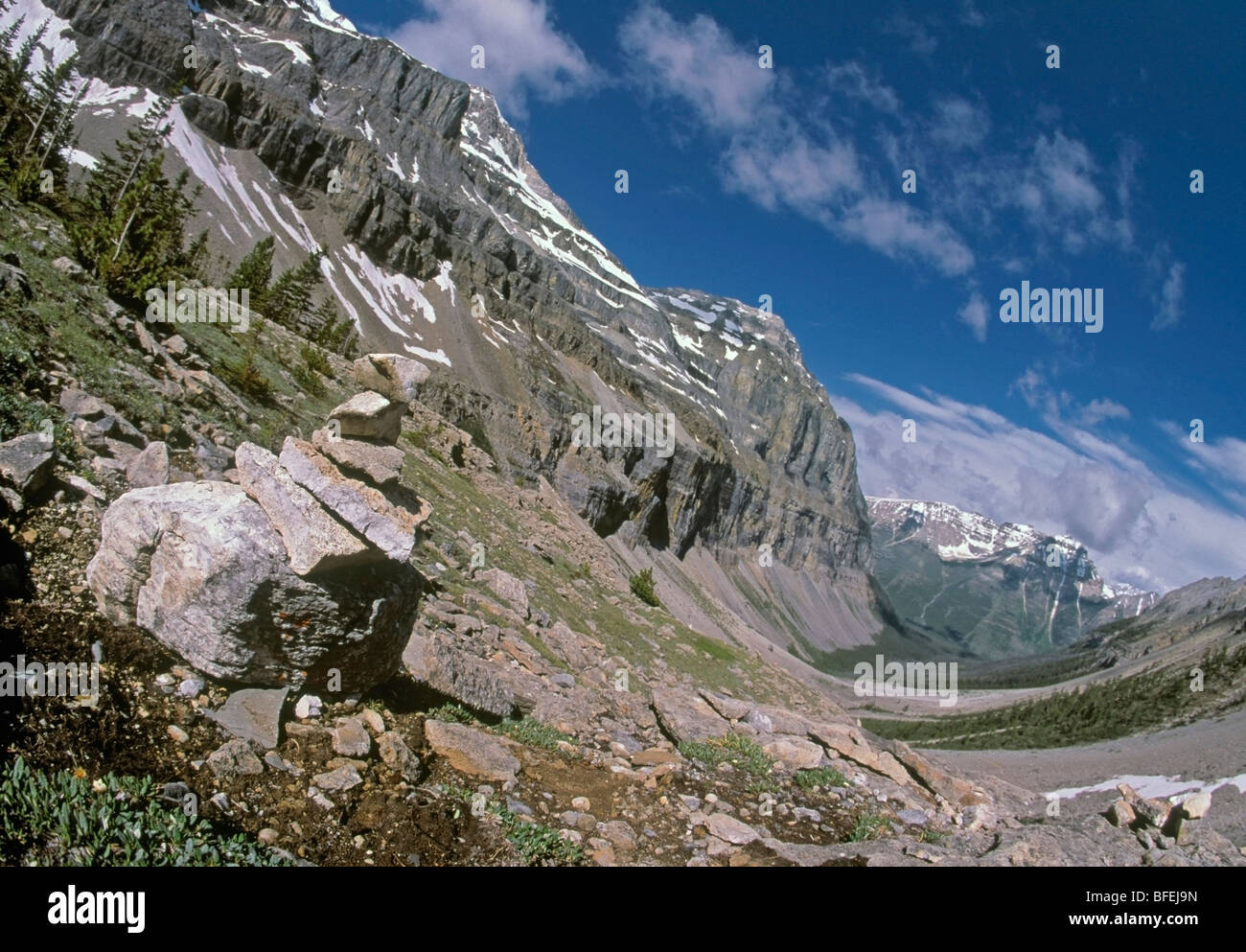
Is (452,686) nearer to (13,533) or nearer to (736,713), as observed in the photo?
(13,533)

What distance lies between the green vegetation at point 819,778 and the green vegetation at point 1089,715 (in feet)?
275

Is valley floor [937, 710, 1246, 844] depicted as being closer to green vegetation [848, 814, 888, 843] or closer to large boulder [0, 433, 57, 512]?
green vegetation [848, 814, 888, 843]

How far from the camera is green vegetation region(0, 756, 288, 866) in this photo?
4969 millimetres

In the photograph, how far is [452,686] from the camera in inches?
451

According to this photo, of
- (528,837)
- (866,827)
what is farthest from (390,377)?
(866,827)

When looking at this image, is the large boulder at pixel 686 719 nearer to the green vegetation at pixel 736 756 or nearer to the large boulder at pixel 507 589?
the green vegetation at pixel 736 756

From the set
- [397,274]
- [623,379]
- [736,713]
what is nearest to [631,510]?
[623,379]

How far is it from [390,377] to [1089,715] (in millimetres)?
111784

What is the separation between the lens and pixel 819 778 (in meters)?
13.4

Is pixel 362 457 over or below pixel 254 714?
over

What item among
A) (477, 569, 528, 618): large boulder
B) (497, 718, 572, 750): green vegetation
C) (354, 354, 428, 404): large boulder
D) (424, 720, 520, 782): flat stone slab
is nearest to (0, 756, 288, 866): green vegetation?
(424, 720, 520, 782): flat stone slab

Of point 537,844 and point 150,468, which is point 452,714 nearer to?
point 537,844

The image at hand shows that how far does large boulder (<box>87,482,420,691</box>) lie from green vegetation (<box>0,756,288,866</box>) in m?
2.19

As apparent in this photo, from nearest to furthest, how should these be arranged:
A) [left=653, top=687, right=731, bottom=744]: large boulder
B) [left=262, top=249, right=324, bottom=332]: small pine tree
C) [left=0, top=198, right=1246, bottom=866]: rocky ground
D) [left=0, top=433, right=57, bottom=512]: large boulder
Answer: [left=0, top=198, right=1246, bottom=866]: rocky ground < [left=0, top=433, right=57, bottom=512]: large boulder < [left=653, top=687, right=731, bottom=744]: large boulder < [left=262, top=249, right=324, bottom=332]: small pine tree
